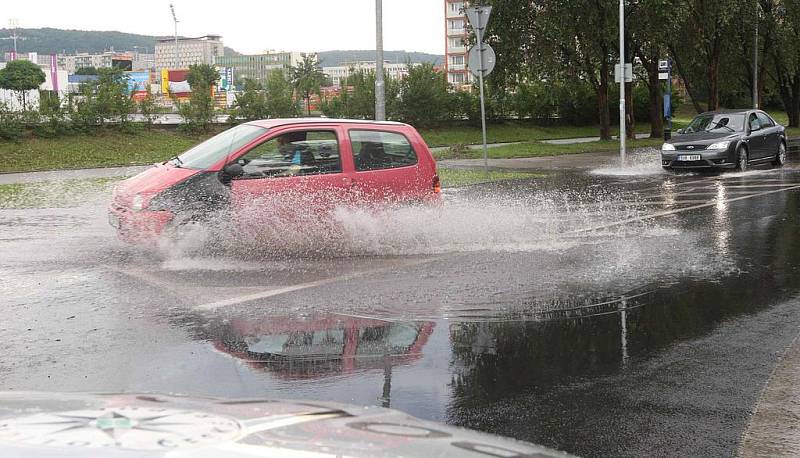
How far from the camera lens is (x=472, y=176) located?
2028 cm

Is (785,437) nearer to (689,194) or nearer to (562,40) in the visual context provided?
(689,194)

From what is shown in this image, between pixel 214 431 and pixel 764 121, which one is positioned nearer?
pixel 214 431

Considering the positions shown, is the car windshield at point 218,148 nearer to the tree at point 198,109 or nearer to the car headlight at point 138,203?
the car headlight at point 138,203

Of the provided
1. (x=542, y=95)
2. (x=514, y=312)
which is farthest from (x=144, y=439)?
(x=542, y=95)

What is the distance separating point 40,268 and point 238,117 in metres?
23.3

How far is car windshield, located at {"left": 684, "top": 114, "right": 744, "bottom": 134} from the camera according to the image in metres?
22.2

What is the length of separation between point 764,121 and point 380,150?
16002 millimetres

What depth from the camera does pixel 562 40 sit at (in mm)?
31094

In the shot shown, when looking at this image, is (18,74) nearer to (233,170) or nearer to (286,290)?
(233,170)

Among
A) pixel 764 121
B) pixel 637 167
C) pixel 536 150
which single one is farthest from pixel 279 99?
pixel 764 121

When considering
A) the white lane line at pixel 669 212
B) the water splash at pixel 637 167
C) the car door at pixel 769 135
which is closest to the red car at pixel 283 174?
the white lane line at pixel 669 212

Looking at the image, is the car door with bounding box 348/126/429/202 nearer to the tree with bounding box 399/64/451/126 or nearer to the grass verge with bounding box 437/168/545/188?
the grass verge with bounding box 437/168/545/188

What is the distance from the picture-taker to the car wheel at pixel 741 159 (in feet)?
70.5

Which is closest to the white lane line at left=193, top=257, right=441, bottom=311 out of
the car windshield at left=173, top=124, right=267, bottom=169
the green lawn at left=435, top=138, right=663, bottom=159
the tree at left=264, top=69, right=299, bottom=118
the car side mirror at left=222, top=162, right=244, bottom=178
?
the car side mirror at left=222, top=162, right=244, bottom=178
